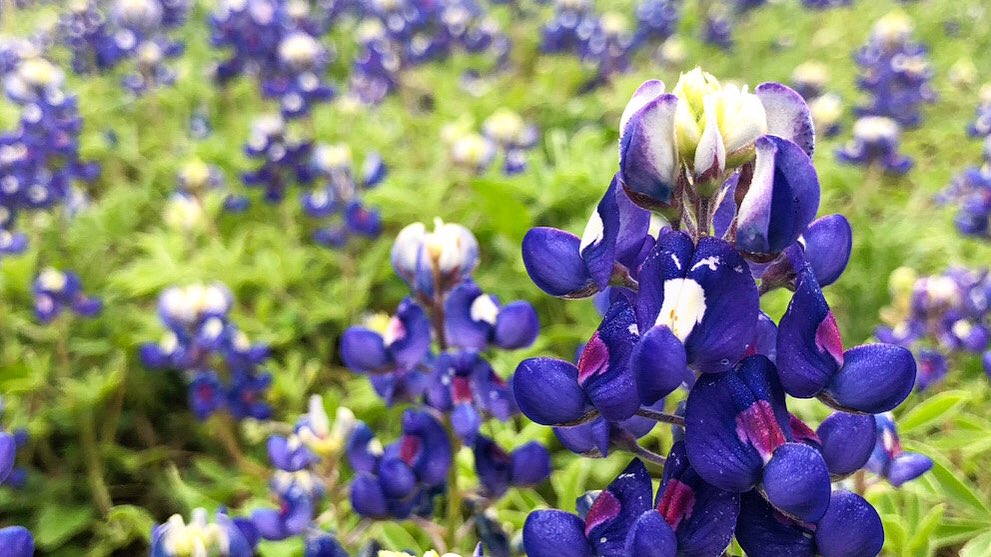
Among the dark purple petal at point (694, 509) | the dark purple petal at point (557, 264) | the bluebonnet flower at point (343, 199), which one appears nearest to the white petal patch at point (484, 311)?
the dark purple petal at point (557, 264)

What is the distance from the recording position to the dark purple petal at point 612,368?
2.70 ft

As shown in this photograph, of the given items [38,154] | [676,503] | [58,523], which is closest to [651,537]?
[676,503]

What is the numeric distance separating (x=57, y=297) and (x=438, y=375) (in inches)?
78.5

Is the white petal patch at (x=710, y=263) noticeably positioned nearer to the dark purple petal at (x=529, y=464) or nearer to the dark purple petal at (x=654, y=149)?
the dark purple petal at (x=654, y=149)

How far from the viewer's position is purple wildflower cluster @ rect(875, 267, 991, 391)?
2.10m

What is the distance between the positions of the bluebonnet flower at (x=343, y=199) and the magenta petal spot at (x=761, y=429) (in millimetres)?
2287

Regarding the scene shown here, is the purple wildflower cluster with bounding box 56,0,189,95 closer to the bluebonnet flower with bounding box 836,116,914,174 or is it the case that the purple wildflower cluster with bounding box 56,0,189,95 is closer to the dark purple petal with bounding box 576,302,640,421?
the bluebonnet flower with bounding box 836,116,914,174

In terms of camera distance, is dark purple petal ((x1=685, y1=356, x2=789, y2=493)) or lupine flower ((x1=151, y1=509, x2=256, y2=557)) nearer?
dark purple petal ((x1=685, y1=356, x2=789, y2=493))

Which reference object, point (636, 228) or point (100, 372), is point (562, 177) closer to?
point (100, 372)

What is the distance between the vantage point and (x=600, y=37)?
214 inches

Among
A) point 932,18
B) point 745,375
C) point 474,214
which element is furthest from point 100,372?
point 932,18

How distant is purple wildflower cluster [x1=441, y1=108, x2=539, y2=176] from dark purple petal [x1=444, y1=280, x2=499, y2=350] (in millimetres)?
2043

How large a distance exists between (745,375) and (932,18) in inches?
279

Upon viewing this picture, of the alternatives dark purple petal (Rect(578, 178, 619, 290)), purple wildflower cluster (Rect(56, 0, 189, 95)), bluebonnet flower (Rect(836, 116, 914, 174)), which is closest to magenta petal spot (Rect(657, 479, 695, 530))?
dark purple petal (Rect(578, 178, 619, 290))
